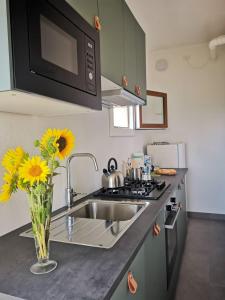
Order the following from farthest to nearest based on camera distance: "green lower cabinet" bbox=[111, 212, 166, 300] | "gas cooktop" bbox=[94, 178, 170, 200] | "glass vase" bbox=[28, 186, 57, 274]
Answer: "gas cooktop" bbox=[94, 178, 170, 200] < "green lower cabinet" bbox=[111, 212, 166, 300] < "glass vase" bbox=[28, 186, 57, 274]

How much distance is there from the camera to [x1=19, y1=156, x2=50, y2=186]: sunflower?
0.69 m

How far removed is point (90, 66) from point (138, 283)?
941 millimetres

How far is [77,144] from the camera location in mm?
1747

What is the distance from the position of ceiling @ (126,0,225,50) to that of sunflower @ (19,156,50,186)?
224 centimetres

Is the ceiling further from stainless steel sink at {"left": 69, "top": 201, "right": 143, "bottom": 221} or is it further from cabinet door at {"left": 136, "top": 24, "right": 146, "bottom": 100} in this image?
stainless steel sink at {"left": 69, "top": 201, "right": 143, "bottom": 221}

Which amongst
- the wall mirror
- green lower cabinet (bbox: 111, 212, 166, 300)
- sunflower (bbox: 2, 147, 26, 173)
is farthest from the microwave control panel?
the wall mirror

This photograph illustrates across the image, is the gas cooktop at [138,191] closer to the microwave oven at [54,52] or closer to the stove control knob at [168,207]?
the stove control knob at [168,207]

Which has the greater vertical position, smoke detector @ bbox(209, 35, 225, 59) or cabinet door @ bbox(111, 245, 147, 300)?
smoke detector @ bbox(209, 35, 225, 59)

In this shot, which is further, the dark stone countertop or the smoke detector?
the smoke detector

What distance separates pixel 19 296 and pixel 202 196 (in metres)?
3.39

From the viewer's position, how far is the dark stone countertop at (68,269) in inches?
26.5

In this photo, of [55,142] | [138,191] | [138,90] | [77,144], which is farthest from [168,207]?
[55,142]

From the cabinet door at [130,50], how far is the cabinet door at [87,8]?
472 millimetres

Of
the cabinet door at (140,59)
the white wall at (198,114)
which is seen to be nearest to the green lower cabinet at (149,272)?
the cabinet door at (140,59)
